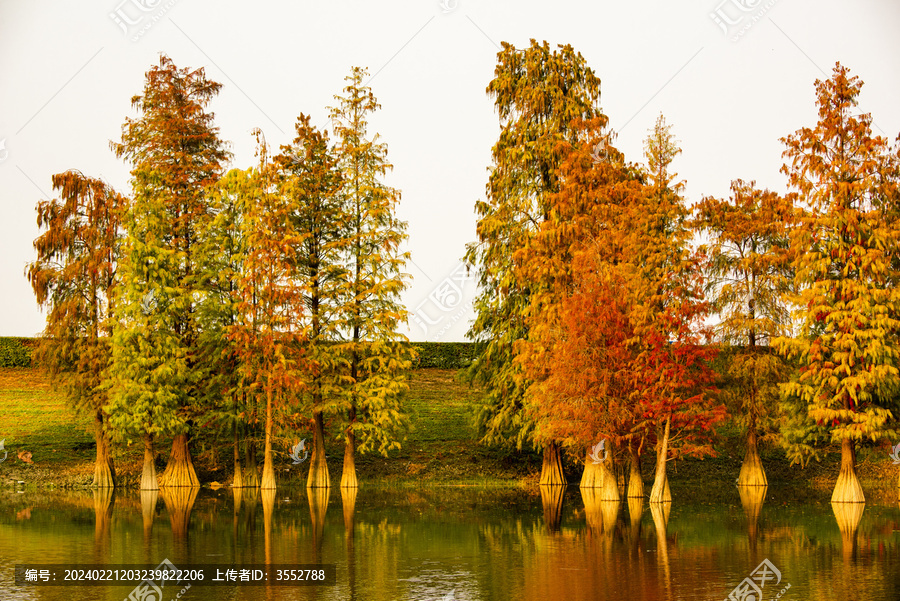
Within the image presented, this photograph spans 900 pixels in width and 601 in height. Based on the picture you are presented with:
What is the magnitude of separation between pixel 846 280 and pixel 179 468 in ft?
102

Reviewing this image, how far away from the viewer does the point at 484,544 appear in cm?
2423

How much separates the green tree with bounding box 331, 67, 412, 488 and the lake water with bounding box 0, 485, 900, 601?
5.59 m

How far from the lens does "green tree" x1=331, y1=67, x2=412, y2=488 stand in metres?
43.3

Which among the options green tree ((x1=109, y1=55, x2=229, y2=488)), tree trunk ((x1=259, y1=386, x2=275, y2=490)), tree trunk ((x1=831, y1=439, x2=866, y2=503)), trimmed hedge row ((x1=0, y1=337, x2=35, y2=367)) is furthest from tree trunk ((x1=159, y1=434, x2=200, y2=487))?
tree trunk ((x1=831, y1=439, x2=866, y2=503))

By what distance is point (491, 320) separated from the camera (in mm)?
45031

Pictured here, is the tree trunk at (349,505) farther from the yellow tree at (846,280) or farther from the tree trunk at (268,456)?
the yellow tree at (846,280)

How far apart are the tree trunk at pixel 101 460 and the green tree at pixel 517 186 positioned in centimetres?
1789

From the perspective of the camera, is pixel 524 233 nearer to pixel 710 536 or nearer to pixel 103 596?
pixel 710 536

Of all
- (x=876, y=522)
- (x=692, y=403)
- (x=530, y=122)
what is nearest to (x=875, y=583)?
(x=876, y=522)

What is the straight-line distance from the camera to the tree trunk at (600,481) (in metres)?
36.1

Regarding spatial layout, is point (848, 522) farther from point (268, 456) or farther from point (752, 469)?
point (268, 456)

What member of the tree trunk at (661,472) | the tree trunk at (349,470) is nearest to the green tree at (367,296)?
the tree trunk at (349,470)

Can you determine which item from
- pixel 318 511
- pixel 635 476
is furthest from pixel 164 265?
pixel 635 476

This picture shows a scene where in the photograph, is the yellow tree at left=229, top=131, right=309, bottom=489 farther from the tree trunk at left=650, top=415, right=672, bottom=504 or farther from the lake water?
the tree trunk at left=650, top=415, right=672, bottom=504
